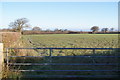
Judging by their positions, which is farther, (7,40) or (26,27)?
(26,27)

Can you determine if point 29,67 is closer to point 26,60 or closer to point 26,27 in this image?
point 26,60

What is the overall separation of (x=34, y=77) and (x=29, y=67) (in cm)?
150

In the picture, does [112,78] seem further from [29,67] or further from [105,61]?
[29,67]

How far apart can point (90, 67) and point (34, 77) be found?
234 cm

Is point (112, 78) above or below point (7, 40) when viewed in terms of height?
below

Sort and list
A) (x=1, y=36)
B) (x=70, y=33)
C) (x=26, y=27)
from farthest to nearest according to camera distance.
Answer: (x=70, y=33) < (x=26, y=27) < (x=1, y=36)

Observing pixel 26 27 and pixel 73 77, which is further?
pixel 26 27

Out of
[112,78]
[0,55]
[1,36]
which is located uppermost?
[1,36]

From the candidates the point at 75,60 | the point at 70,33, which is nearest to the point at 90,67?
the point at 75,60

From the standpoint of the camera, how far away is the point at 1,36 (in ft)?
26.5

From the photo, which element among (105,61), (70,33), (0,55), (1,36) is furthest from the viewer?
(70,33)

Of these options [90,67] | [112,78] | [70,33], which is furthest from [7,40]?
[70,33]

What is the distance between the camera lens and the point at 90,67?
21.1 feet

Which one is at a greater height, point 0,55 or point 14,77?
point 0,55
